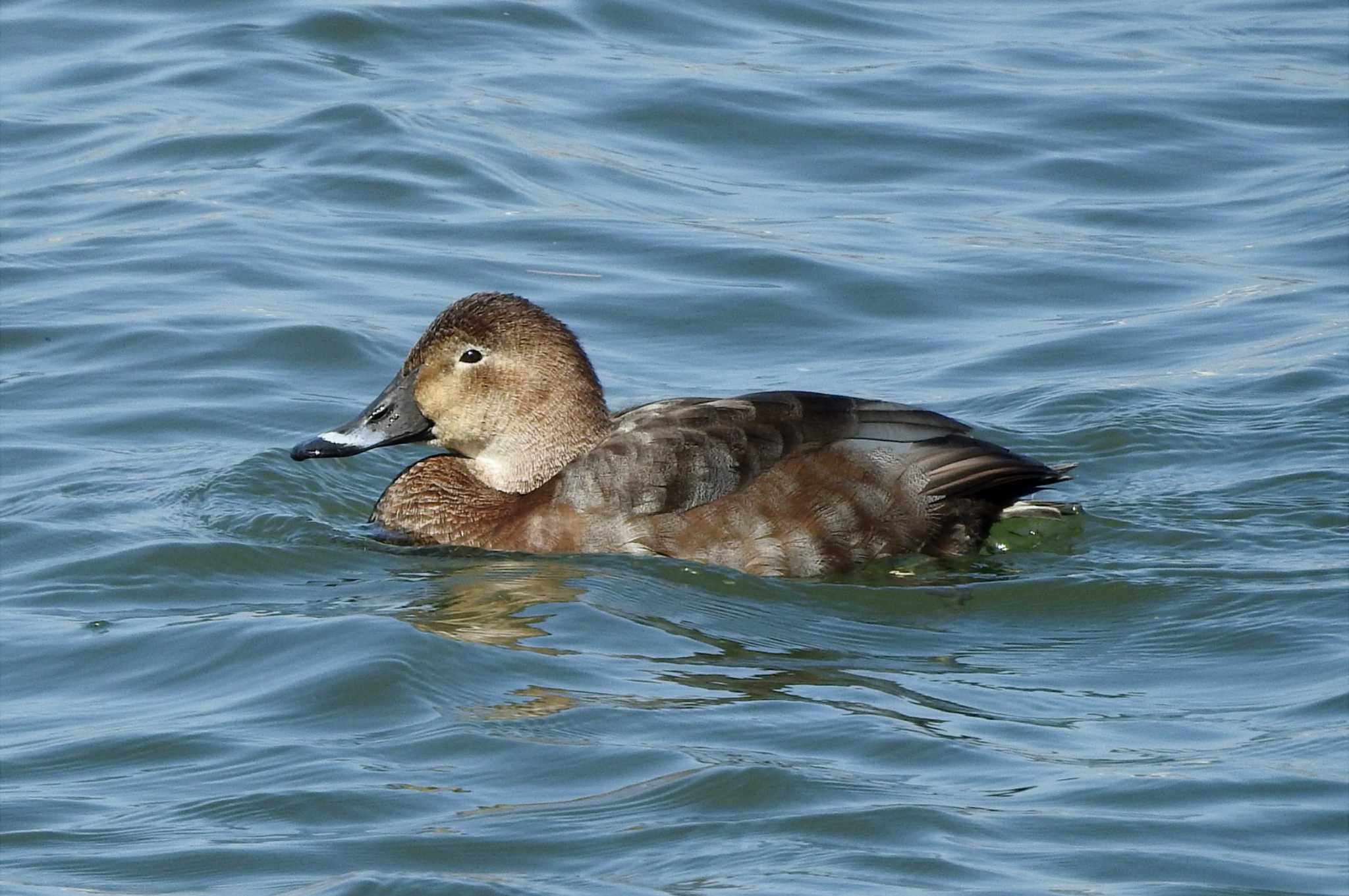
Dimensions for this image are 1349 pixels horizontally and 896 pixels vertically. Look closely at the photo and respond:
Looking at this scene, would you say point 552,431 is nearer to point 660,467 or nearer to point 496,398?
point 496,398

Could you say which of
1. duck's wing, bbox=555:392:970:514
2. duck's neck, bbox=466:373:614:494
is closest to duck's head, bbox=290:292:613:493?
duck's neck, bbox=466:373:614:494

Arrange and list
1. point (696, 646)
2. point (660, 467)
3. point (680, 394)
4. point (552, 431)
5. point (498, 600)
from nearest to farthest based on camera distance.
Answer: point (696, 646), point (498, 600), point (660, 467), point (552, 431), point (680, 394)

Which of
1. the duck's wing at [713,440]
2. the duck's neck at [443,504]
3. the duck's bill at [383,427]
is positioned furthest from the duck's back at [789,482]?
the duck's bill at [383,427]

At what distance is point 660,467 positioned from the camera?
302 inches

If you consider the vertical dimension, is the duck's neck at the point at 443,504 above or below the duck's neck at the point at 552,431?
below

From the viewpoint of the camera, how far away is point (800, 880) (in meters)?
5.16

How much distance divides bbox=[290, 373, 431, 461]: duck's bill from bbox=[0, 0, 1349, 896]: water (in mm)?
389

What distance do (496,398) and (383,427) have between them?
46cm

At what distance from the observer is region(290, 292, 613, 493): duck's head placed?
8.16m

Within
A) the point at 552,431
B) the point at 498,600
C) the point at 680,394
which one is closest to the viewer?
the point at 498,600

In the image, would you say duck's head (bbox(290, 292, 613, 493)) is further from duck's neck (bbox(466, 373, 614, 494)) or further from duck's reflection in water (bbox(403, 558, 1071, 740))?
duck's reflection in water (bbox(403, 558, 1071, 740))

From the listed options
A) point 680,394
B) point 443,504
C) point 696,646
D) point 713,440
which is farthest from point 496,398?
point 680,394

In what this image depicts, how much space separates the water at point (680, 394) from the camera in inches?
221

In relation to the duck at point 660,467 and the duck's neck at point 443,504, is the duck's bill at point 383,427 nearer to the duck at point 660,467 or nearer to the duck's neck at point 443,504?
the duck at point 660,467
